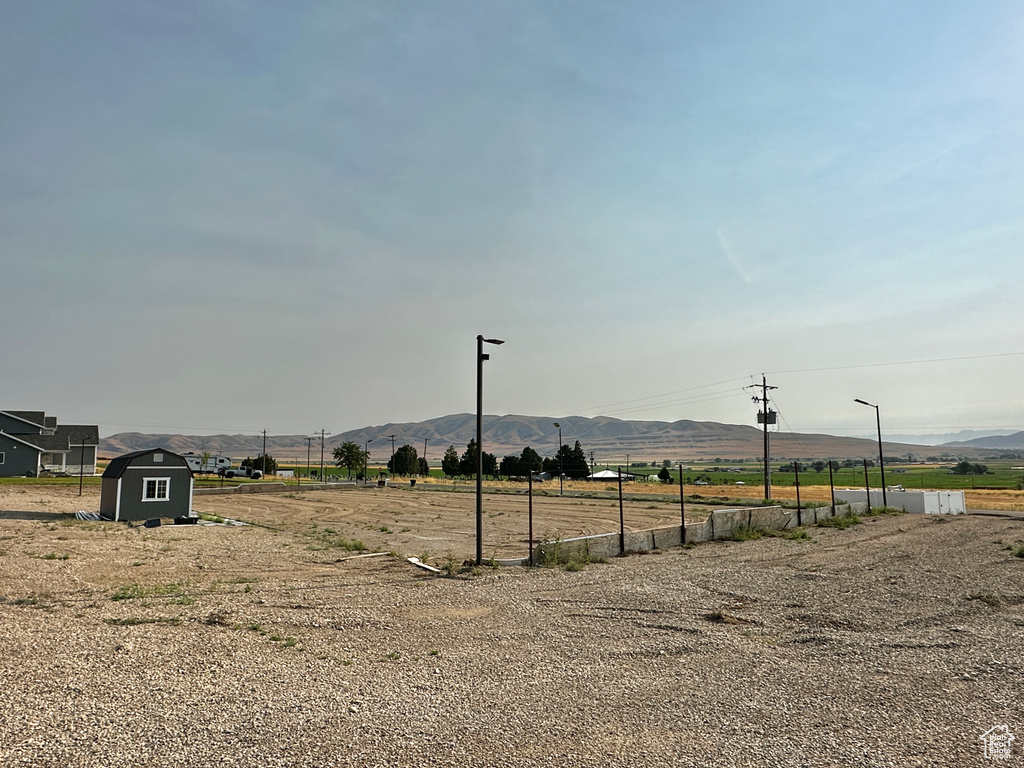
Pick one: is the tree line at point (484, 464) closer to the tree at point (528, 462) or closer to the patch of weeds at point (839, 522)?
the tree at point (528, 462)

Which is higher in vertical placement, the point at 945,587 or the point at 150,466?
the point at 150,466

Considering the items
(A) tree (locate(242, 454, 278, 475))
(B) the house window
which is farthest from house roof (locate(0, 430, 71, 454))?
(B) the house window

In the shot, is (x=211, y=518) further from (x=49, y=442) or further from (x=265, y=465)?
(x=265, y=465)

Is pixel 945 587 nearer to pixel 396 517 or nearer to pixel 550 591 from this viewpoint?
pixel 550 591

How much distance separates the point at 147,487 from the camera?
112 feet

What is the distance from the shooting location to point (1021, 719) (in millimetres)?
8570

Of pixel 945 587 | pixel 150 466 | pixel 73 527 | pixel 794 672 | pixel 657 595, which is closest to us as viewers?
pixel 794 672

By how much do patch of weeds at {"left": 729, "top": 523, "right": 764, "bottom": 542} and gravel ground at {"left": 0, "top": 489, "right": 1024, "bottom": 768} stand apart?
7.31 m

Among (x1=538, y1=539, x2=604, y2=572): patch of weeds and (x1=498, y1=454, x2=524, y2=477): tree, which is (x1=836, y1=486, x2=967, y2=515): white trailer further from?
(x1=498, y1=454, x2=524, y2=477): tree

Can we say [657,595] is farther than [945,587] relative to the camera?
No

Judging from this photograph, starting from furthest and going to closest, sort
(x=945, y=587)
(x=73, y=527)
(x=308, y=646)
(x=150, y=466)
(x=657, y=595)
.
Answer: (x=150, y=466) → (x=73, y=527) → (x=945, y=587) → (x=657, y=595) → (x=308, y=646)

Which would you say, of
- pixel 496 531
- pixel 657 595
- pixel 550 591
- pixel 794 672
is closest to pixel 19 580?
pixel 550 591

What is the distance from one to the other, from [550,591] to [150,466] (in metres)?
25.8

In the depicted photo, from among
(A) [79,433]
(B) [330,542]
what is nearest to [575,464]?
(A) [79,433]
